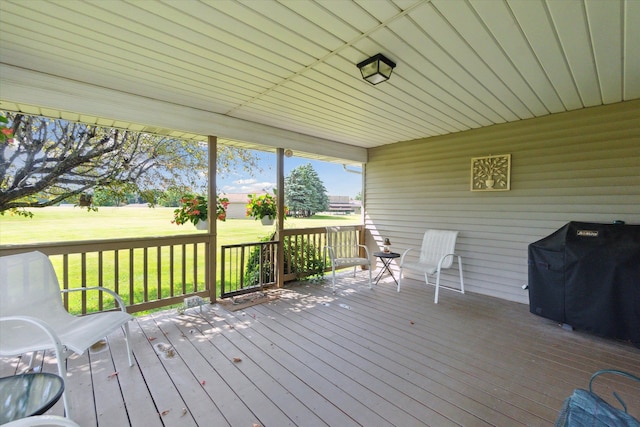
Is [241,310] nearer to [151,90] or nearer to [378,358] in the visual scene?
[378,358]

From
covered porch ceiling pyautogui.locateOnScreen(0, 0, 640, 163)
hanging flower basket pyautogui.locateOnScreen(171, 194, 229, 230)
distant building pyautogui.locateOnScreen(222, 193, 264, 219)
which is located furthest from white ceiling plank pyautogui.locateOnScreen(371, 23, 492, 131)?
hanging flower basket pyautogui.locateOnScreen(171, 194, 229, 230)

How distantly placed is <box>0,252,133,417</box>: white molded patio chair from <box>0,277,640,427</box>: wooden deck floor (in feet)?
1.38

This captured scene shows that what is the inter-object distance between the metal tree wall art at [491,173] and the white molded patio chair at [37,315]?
4.67m

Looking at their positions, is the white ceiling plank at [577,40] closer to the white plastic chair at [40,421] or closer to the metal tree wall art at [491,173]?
the metal tree wall art at [491,173]

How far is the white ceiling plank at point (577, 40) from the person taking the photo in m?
1.68

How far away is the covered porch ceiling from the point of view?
1731 mm

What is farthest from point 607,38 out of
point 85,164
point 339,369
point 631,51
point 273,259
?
point 85,164

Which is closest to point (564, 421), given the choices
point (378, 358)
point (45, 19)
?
point (378, 358)

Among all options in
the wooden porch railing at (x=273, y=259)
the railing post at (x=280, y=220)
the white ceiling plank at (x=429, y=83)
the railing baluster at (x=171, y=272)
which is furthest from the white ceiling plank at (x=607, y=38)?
the railing baluster at (x=171, y=272)

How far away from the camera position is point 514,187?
3.94 meters

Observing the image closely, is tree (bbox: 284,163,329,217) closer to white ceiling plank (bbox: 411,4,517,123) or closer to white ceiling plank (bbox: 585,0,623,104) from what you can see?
white ceiling plank (bbox: 411,4,517,123)

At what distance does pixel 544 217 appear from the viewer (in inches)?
145

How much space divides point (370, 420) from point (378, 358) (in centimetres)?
75

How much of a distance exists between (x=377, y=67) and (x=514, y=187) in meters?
2.98
